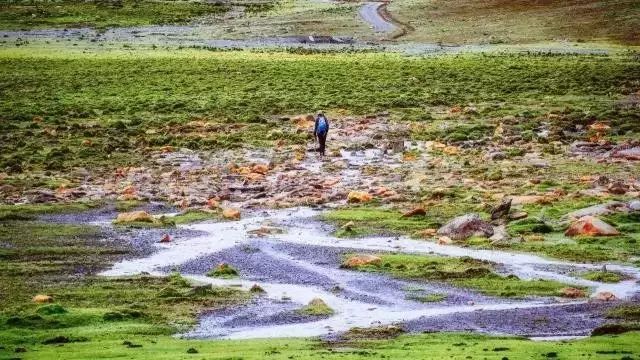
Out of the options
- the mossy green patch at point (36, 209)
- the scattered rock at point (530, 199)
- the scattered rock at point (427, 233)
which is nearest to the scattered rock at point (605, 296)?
the scattered rock at point (427, 233)

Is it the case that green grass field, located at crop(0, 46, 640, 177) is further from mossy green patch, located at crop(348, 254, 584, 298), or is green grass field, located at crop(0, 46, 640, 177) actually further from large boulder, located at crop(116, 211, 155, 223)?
mossy green patch, located at crop(348, 254, 584, 298)

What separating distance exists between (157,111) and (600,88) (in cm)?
2684

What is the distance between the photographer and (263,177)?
4759 centimetres

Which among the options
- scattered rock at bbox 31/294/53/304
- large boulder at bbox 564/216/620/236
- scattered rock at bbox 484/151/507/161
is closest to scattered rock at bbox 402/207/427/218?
large boulder at bbox 564/216/620/236

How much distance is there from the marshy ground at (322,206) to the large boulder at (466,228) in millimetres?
78

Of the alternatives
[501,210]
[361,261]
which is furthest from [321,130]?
[361,261]

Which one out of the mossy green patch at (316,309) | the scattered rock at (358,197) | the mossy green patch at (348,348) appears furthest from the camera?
the scattered rock at (358,197)

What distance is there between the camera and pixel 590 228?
34.8 metres

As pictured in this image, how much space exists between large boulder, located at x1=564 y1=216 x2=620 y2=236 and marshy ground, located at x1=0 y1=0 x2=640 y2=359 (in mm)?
70

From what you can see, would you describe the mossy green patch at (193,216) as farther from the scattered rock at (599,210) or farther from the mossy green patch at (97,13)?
the mossy green patch at (97,13)

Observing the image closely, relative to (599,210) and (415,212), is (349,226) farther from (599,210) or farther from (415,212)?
(599,210)

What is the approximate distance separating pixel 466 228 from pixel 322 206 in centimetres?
742

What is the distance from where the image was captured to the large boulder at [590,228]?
34562 millimetres

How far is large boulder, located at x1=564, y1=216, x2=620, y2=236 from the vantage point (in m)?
34.6
